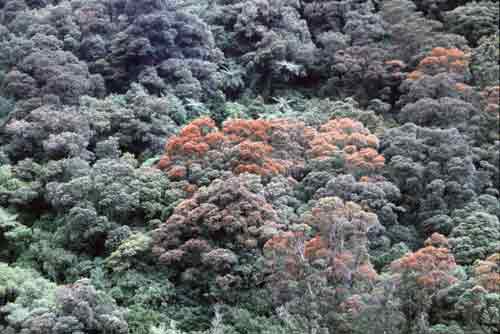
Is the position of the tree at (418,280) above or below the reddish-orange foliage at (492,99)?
above

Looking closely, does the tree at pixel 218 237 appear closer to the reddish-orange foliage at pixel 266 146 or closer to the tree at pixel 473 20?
the reddish-orange foliage at pixel 266 146

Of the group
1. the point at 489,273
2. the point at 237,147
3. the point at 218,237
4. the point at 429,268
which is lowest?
the point at 489,273

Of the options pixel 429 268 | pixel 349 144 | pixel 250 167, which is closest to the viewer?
pixel 429 268

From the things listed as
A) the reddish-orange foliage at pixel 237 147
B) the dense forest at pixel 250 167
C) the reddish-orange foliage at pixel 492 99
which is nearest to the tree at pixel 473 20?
the dense forest at pixel 250 167

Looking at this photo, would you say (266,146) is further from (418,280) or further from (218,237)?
(418,280)

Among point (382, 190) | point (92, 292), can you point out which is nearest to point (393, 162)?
point (382, 190)

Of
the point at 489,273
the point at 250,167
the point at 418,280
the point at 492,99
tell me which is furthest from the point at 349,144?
the point at 418,280
